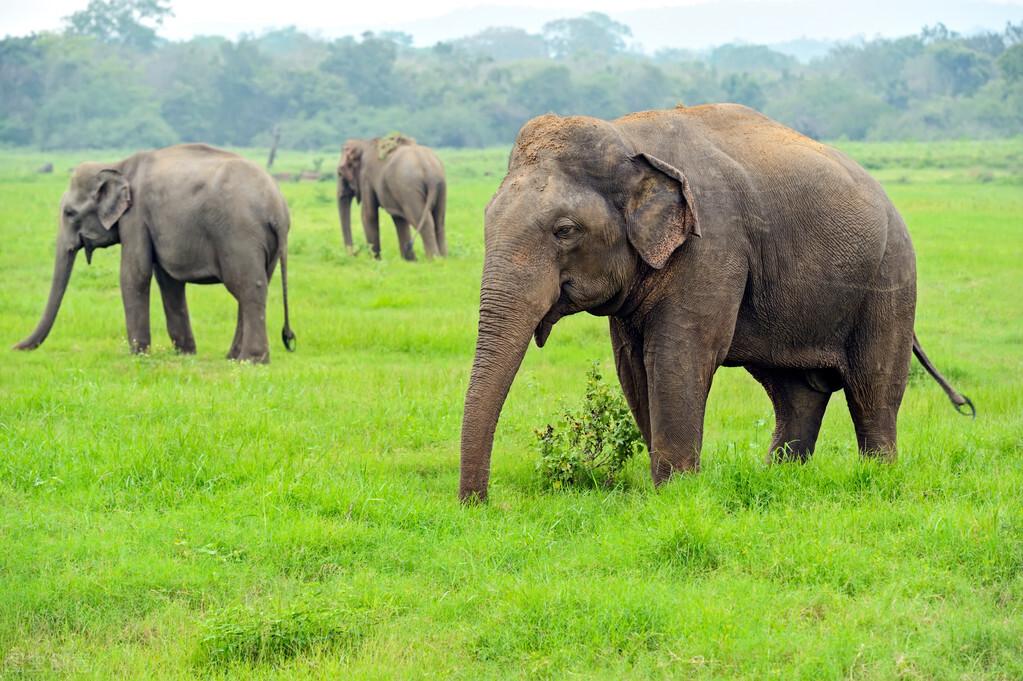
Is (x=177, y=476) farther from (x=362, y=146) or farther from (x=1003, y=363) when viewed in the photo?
(x=362, y=146)

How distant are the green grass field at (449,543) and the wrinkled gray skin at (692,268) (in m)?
0.45

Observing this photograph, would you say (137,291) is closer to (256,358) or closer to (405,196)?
(256,358)

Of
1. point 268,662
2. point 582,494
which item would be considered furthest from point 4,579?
point 582,494

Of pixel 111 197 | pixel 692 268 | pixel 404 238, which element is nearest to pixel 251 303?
pixel 111 197

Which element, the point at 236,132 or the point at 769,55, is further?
the point at 769,55

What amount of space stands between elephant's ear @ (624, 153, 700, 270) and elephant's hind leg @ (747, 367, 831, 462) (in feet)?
4.39

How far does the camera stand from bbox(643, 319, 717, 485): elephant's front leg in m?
6.23

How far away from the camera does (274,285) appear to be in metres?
15.9

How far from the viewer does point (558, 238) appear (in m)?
5.97

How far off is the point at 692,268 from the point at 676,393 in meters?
0.58

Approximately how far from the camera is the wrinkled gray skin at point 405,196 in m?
20.0

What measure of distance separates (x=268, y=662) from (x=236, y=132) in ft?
249

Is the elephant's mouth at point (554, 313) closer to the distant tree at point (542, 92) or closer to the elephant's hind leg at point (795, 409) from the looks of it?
the elephant's hind leg at point (795, 409)

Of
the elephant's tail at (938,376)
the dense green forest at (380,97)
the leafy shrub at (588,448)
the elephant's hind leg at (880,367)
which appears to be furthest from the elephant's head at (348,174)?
the dense green forest at (380,97)
